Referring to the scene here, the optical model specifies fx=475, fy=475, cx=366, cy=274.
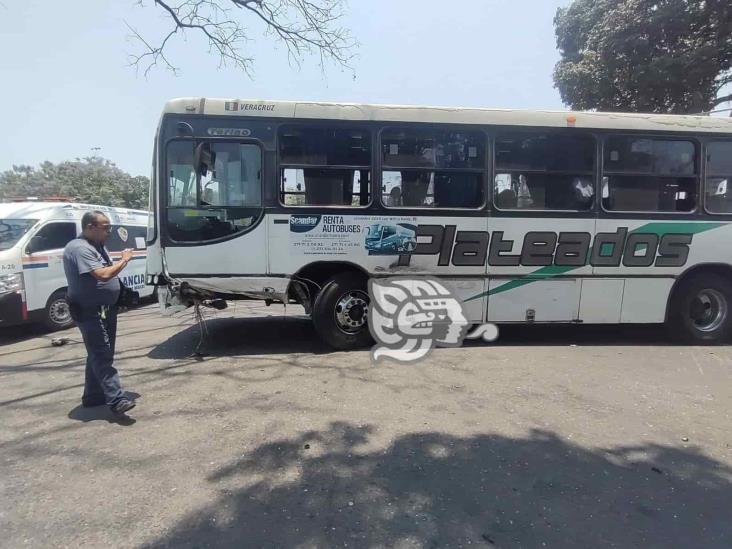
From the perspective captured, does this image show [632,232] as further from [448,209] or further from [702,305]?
[448,209]

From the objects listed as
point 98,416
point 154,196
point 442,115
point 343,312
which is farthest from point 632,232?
point 98,416

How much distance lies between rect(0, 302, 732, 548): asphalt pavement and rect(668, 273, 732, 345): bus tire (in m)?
0.68

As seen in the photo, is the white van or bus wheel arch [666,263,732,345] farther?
the white van

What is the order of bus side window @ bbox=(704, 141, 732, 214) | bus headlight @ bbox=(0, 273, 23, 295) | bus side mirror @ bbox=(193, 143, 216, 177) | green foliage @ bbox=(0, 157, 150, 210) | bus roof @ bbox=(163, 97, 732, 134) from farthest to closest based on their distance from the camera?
1. green foliage @ bbox=(0, 157, 150, 210)
2. bus headlight @ bbox=(0, 273, 23, 295)
3. bus side window @ bbox=(704, 141, 732, 214)
4. bus roof @ bbox=(163, 97, 732, 134)
5. bus side mirror @ bbox=(193, 143, 216, 177)

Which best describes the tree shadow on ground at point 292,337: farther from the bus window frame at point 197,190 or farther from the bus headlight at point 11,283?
the bus headlight at point 11,283

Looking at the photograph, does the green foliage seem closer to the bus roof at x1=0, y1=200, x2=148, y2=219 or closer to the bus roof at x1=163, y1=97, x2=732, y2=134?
the bus roof at x1=0, y1=200, x2=148, y2=219

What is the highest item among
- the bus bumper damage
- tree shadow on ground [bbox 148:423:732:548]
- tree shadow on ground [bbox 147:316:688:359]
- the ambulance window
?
the ambulance window

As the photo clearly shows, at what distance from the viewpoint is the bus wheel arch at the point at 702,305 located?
6711 mm

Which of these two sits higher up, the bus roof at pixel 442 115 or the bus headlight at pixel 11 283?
the bus roof at pixel 442 115

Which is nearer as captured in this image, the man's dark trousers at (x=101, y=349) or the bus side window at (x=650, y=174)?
the man's dark trousers at (x=101, y=349)

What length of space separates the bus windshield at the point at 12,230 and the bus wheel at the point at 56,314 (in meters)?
1.04

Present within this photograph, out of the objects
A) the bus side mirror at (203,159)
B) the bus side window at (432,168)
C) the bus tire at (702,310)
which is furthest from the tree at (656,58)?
the bus side mirror at (203,159)

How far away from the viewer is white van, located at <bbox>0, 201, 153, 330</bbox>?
7.27 meters

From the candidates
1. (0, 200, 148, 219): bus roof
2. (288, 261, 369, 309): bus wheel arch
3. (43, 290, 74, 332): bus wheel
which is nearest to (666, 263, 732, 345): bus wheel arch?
(288, 261, 369, 309): bus wheel arch
